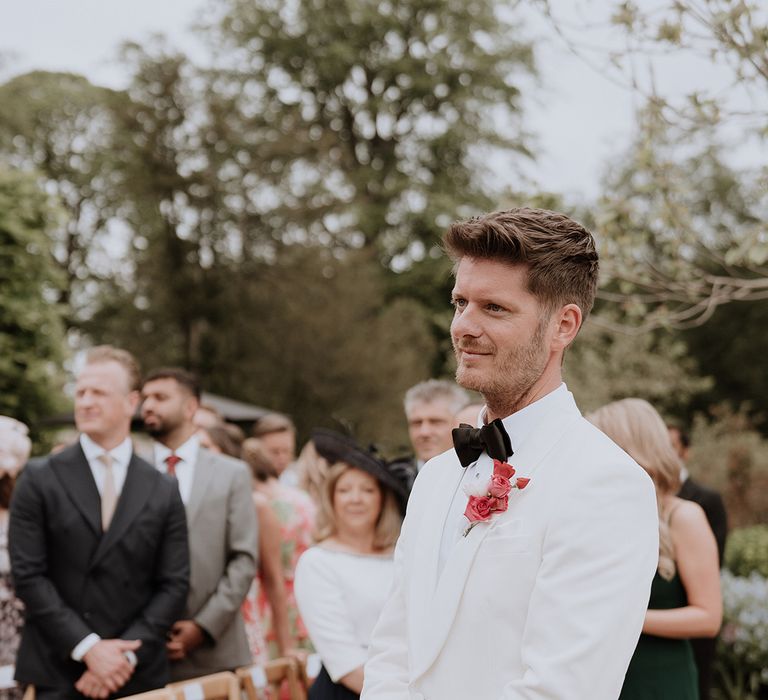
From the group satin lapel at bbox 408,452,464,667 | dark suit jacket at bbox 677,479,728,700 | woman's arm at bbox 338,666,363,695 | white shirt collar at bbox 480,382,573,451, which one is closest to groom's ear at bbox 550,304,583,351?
white shirt collar at bbox 480,382,573,451

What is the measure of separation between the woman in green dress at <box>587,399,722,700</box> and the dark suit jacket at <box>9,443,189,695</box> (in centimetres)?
197

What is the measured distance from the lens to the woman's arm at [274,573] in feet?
18.9

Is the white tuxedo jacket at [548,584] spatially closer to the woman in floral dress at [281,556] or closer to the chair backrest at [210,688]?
the chair backrest at [210,688]

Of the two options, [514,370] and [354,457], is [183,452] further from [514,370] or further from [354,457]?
[514,370]

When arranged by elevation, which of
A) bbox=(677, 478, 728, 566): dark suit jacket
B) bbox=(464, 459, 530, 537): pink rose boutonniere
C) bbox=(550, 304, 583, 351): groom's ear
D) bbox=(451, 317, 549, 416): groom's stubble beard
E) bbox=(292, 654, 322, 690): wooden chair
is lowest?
bbox=(292, 654, 322, 690): wooden chair

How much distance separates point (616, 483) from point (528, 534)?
0.20 m

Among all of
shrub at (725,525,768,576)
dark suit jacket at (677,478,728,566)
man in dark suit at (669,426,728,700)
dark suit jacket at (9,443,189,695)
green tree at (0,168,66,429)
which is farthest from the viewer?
green tree at (0,168,66,429)

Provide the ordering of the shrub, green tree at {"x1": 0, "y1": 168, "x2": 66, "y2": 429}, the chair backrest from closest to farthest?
1. the chair backrest
2. the shrub
3. green tree at {"x1": 0, "y1": 168, "x2": 66, "y2": 429}

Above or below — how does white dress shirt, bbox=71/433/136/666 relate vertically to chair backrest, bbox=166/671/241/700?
above

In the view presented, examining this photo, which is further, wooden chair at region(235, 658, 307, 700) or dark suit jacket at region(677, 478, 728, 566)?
dark suit jacket at region(677, 478, 728, 566)

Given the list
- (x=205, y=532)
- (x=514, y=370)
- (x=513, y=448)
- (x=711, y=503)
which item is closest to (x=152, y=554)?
(x=205, y=532)

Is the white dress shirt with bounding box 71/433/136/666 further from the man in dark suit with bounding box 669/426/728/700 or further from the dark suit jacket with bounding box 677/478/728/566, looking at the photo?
the dark suit jacket with bounding box 677/478/728/566

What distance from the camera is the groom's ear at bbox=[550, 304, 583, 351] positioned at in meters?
2.12

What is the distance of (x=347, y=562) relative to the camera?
4152mm
